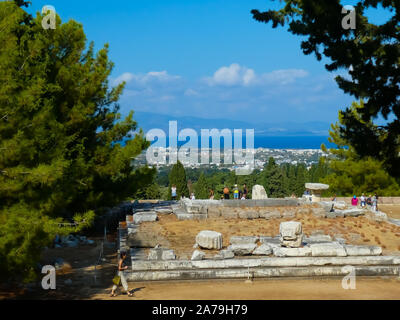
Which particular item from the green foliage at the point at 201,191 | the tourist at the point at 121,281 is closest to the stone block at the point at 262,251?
the tourist at the point at 121,281

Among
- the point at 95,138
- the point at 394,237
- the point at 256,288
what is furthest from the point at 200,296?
the point at 95,138

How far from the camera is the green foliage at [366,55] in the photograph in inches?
456

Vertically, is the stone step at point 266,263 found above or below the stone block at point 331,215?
below

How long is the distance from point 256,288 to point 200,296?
1533 mm

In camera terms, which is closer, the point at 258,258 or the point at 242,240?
the point at 258,258

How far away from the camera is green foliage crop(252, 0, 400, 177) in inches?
456

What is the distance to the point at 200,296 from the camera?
1147 centimetres

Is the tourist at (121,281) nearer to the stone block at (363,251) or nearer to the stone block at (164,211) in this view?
the stone block at (363,251)

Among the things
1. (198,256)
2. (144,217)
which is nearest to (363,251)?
(198,256)

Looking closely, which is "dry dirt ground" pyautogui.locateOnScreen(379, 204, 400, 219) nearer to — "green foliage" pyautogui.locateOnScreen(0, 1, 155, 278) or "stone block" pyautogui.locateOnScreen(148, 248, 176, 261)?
"stone block" pyautogui.locateOnScreen(148, 248, 176, 261)

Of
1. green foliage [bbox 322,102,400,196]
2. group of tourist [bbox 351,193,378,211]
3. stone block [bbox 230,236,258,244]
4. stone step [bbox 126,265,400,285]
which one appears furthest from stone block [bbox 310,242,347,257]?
green foliage [bbox 322,102,400,196]

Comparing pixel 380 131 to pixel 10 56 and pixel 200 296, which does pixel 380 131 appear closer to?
pixel 200 296

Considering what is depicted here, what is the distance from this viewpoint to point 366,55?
11.9 meters

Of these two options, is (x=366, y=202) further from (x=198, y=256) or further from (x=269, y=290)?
(x=269, y=290)
